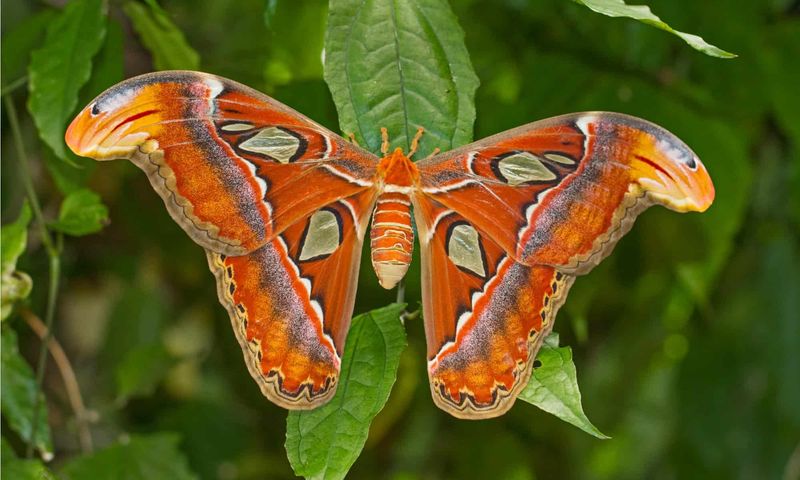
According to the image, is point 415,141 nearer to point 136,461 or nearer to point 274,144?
point 274,144

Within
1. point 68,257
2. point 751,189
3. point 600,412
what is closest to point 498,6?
point 751,189

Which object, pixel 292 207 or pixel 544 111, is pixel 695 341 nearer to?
pixel 544 111

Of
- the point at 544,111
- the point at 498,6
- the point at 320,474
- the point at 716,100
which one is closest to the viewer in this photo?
the point at 320,474

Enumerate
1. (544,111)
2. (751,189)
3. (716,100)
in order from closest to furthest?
(544,111) → (716,100) → (751,189)

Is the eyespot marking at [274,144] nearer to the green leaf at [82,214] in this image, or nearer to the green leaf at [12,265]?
the green leaf at [82,214]

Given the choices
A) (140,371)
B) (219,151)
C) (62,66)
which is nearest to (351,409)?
(219,151)

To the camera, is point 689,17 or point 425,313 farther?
point 689,17
